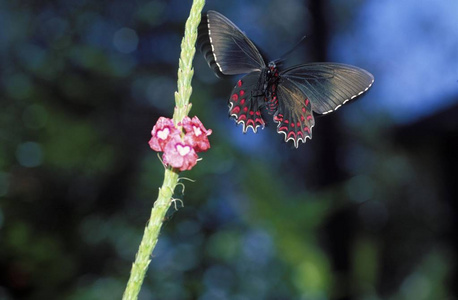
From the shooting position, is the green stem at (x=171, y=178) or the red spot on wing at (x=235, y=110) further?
the red spot on wing at (x=235, y=110)

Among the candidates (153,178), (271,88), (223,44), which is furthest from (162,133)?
(153,178)

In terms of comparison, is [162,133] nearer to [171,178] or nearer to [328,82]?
[171,178]

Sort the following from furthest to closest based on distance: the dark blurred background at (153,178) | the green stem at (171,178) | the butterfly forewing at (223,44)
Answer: the dark blurred background at (153,178) < the butterfly forewing at (223,44) < the green stem at (171,178)

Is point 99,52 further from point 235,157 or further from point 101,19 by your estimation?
point 235,157

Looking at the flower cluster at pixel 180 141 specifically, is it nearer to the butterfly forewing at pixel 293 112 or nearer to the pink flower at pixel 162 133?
the pink flower at pixel 162 133

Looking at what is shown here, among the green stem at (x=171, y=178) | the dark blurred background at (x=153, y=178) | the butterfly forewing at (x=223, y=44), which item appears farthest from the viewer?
the dark blurred background at (x=153, y=178)

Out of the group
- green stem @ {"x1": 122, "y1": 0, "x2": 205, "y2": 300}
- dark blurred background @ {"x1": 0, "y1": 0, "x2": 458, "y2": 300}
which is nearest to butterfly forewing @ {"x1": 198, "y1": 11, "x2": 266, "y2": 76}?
green stem @ {"x1": 122, "y1": 0, "x2": 205, "y2": 300}

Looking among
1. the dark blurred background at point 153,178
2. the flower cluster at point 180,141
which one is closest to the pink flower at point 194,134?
the flower cluster at point 180,141

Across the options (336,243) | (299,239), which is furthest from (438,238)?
(299,239)
